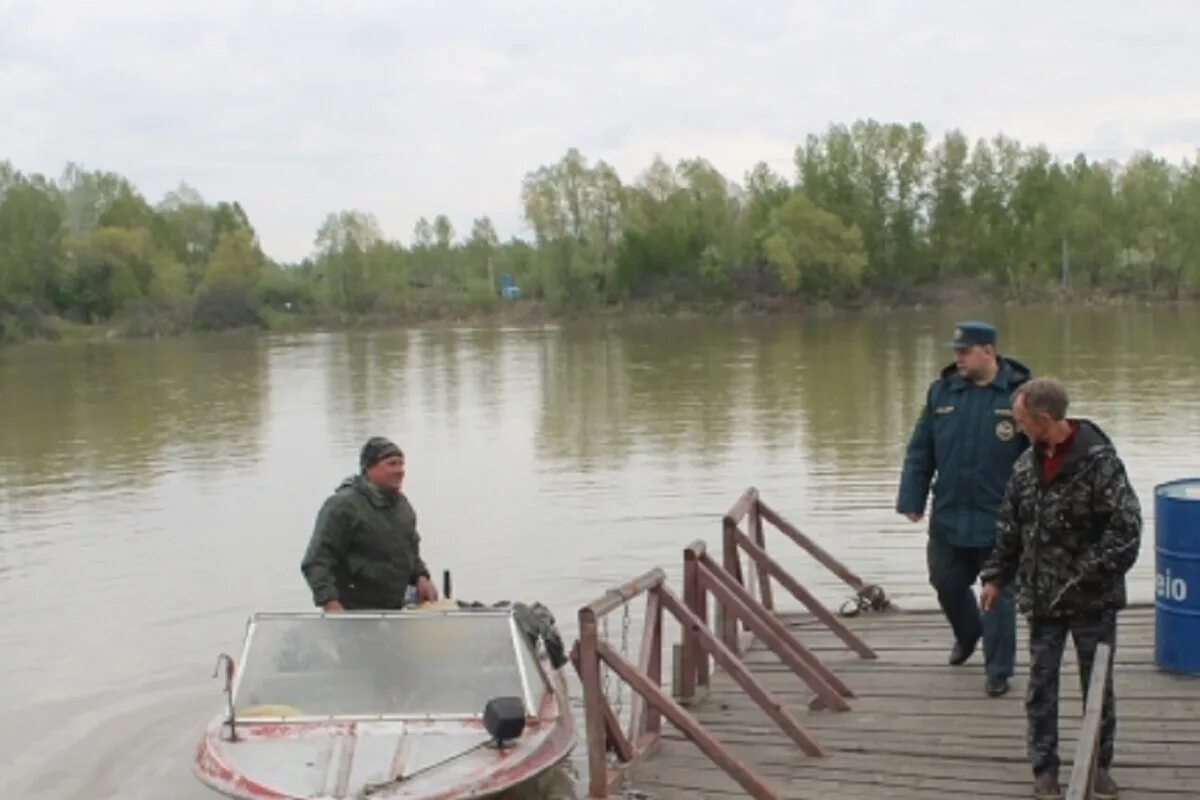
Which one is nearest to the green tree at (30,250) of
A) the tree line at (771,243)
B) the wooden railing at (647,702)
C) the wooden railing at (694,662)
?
the tree line at (771,243)

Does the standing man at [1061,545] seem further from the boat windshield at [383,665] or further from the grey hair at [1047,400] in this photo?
the boat windshield at [383,665]

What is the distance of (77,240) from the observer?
113000 millimetres

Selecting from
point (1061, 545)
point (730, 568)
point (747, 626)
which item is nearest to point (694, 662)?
point (747, 626)

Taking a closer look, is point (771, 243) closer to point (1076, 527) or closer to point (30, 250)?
point (30, 250)

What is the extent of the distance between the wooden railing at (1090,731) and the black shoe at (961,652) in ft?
8.54

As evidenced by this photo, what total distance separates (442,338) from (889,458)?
211 ft

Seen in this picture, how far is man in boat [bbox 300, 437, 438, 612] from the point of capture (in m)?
8.74

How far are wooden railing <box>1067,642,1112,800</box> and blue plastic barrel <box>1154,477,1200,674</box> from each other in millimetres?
1940

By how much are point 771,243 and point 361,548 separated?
9920 centimetres

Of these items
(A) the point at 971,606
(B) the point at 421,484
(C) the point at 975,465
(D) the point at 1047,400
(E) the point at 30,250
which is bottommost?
(B) the point at 421,484

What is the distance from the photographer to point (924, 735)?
24.0 ft

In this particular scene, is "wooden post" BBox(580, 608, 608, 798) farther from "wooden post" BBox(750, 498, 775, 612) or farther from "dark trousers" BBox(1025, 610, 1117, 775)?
"wooden post" BBox(750, 498, 775, 612)

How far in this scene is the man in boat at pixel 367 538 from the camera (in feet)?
28.7

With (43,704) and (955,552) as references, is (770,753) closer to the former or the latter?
(955,552)
